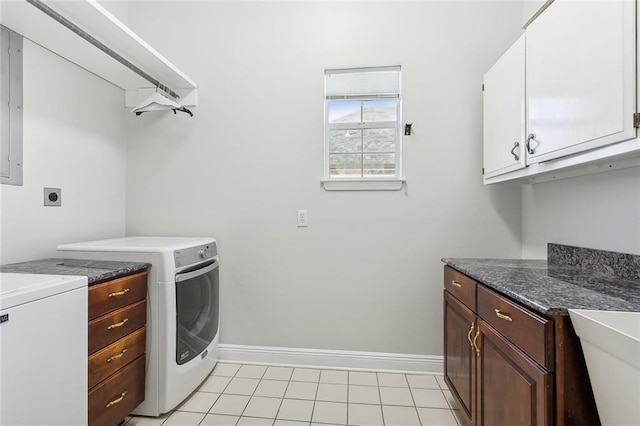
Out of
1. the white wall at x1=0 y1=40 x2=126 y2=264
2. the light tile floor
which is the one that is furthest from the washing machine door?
the white wall at x1=0 y1=40 x2=126 y2=264

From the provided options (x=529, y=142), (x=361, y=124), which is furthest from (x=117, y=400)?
(x=529, y=142)

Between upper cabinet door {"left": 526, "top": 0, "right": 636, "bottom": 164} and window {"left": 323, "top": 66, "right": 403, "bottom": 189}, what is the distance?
905mm

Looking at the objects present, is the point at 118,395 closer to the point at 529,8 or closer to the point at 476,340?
the point at 476,340

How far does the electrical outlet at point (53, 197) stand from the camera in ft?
5.82

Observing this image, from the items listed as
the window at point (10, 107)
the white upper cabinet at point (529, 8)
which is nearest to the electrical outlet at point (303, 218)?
the window at point (10, 107)

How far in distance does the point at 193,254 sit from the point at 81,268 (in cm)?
54

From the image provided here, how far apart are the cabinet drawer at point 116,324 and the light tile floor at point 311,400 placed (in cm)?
57

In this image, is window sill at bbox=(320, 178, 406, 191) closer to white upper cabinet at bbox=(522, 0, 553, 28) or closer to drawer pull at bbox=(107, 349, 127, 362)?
white upper cabinet at bbox=(522, 0, 553, 28)

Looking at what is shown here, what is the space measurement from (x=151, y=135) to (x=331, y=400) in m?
2.36

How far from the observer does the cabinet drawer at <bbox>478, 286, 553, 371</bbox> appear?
86 centimetres

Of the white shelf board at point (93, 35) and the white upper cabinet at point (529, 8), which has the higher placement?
the white upper cabinet at point (529, 8)

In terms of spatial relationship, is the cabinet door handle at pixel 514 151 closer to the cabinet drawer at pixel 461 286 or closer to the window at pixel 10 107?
the cabinet drawer at pixel 461 286

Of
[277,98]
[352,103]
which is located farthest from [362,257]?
[277,98]

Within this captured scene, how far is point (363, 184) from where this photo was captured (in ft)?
7.13
